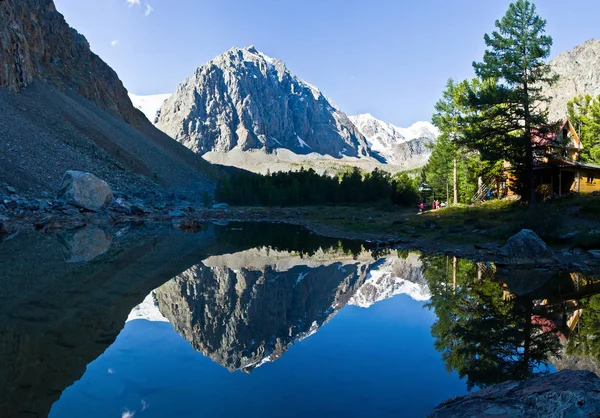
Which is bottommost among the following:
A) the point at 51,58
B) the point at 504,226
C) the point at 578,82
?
the point at 504,226

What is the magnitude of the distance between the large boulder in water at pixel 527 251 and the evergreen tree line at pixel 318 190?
53936mm

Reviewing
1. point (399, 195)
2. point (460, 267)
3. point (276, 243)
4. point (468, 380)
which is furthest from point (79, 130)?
point (468, 380)

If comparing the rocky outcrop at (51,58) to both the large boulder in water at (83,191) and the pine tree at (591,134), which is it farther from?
the pine tree at (591,134)

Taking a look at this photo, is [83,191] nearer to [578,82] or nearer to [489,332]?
[489,332]

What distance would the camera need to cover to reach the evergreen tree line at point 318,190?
7769 centimetres

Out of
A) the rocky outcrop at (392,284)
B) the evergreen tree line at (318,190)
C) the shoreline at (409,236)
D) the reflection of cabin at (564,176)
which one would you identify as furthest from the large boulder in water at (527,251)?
the evergreen tree line at (318,190)

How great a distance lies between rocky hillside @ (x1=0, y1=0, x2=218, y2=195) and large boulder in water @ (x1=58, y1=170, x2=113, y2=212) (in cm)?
518

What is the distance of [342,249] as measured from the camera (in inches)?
985

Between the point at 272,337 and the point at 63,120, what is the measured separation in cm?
9270

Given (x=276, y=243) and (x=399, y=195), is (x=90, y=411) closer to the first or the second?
(x=276, y=243)

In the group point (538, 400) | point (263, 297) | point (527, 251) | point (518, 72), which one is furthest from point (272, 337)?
point (518, 72)

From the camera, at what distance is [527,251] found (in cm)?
1712

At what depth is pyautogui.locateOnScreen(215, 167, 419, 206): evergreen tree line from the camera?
77.7m

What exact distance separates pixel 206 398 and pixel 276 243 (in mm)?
22650
